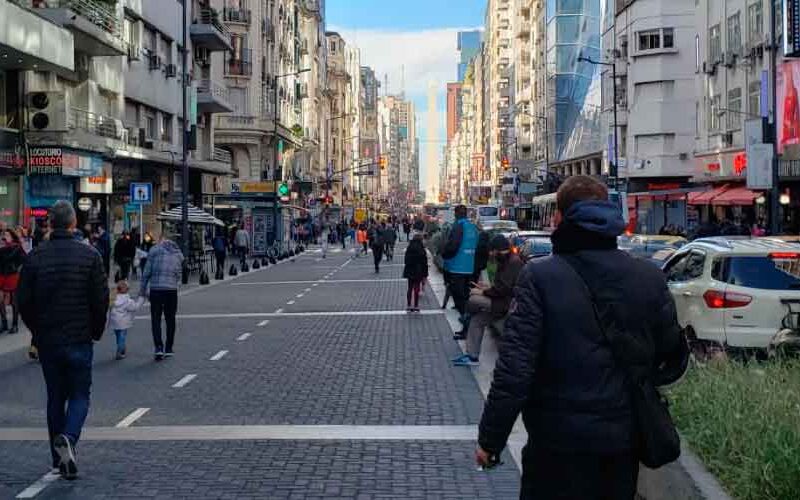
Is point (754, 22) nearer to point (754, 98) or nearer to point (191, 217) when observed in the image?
point (754, 98)

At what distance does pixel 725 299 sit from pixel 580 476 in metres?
8.75

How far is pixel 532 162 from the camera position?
100m

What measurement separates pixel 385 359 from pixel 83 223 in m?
21.9

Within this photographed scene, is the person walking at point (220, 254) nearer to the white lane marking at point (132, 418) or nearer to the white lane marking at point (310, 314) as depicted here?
the white lane marking at point (310, 314)

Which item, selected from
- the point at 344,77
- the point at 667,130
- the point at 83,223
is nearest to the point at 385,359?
the point at 83,223

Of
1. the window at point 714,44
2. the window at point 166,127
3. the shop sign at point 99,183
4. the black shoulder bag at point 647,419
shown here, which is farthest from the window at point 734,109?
the black shoulder bag at point 647,419

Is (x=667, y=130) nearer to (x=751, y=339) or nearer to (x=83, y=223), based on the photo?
(x=83, y=223)

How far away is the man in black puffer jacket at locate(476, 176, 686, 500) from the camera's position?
13.4 ft

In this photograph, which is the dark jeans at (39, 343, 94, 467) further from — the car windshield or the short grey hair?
the car windshield

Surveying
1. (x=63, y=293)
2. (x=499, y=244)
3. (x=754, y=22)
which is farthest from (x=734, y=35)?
(x=63, y=293)

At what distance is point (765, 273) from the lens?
1237cm

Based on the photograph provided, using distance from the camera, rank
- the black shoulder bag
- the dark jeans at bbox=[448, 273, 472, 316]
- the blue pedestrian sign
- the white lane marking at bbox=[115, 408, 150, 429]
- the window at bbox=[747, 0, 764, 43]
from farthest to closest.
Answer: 1. the window at bbox=[747, 0, 764, 43]
2. the blue pedestrian sign
3. the dark jeans at bbox=[448, 273, 472, 316]
4. the white lane marking at bbox=[115, 408, 150, 429]
5. the black shoulder bag

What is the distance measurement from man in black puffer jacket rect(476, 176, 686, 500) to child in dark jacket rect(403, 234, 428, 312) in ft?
54.7

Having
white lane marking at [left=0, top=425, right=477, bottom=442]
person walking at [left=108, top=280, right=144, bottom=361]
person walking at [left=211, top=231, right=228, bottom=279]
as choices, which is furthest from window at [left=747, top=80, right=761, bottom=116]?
white lane marking at [left=0, top=425, right=477, bottom=442]
